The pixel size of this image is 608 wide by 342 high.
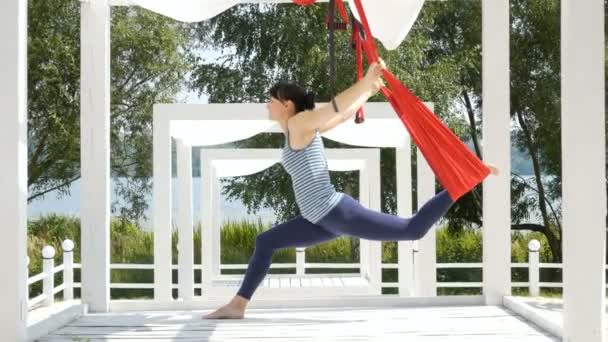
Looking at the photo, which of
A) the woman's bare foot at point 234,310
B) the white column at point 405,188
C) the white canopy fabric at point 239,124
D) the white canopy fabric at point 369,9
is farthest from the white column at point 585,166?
the white column at point 405,188

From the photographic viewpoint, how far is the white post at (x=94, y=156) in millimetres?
6383

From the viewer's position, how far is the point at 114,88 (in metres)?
15.5

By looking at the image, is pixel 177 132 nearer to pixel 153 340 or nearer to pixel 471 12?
pixel 153 340

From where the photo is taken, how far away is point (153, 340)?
480 cm

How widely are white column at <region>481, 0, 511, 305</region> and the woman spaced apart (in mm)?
1936

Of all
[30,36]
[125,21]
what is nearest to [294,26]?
[125,21]

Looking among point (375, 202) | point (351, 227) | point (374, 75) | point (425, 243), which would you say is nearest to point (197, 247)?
point (375, 202)

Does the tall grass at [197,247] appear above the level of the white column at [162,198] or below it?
below

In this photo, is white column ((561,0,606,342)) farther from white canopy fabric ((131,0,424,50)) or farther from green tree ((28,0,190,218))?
green tree ((28,0,190,218))

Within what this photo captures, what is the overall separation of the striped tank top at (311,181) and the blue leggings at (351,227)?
0.05 metres

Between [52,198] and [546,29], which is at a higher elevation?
[546,29]

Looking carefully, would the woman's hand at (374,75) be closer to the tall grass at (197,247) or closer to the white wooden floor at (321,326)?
the white wooden floor at (321,326)

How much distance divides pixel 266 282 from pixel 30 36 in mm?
7286

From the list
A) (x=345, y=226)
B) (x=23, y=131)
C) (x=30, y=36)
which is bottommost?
(x=345, y=226)
